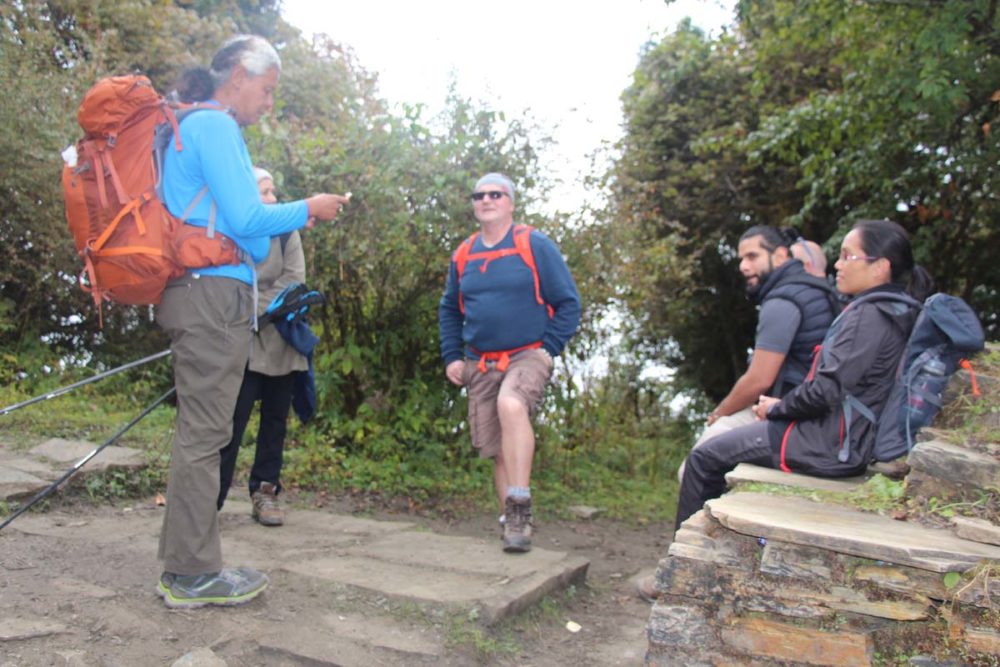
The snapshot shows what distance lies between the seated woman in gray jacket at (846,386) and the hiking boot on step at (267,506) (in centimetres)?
214

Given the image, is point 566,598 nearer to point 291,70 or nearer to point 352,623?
point 352,623

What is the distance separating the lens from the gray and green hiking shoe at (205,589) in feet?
10.6

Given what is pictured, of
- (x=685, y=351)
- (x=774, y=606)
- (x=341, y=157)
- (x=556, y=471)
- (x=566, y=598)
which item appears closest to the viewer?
(x=774, y=606)

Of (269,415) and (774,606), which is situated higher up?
(269,415)

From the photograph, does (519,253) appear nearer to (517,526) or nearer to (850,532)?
(517,526)

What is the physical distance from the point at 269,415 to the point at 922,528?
10.1 feet

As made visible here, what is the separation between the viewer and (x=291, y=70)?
10219mm

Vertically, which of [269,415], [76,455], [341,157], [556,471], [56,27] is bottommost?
[556,471]

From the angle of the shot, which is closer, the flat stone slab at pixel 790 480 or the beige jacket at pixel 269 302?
the flat stone slab at pixel 790 480

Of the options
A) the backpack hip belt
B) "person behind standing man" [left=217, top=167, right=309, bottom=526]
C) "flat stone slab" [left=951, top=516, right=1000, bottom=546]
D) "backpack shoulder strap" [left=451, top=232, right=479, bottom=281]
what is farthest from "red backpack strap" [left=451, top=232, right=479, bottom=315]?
"flat stone slab" [left=951, top=516, right=1000, bottom=546]

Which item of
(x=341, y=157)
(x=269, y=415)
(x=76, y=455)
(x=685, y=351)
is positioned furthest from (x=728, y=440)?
(x=685, y=351)

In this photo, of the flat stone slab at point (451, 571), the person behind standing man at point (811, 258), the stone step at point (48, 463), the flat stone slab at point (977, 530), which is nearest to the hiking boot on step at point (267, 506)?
the flat stone slab at point (451, 571)

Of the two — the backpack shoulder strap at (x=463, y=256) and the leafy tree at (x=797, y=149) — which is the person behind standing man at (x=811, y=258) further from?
the leafy tree at (x=797, y=149)

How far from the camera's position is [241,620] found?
10.7 feet
